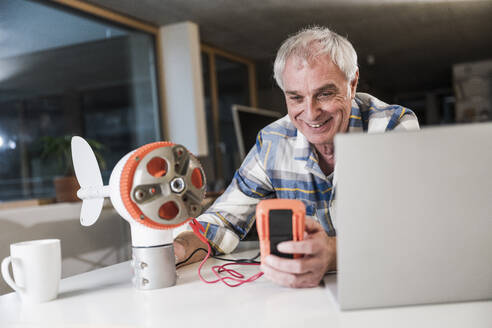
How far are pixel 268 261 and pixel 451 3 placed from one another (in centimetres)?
424

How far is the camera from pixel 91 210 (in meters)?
0.80

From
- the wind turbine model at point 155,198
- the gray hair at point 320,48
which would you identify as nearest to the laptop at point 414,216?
the wind turbine model at point 155,198

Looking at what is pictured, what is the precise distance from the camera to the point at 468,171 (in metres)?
0.52

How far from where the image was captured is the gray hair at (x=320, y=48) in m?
1.13

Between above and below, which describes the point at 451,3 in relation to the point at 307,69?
above

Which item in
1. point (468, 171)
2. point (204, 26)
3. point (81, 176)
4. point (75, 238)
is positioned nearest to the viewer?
point (468, 171)

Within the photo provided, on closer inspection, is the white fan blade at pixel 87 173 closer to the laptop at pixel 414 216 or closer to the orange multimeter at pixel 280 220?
the orange multimeter at pixel 280 220

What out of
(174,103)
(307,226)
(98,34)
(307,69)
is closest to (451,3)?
(174,103)

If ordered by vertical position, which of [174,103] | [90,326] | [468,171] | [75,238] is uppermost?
[174,103]

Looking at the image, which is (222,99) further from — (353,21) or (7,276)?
(7,276)

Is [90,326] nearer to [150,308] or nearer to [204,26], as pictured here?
[150,308]

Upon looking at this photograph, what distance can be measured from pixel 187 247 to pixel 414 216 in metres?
0.52

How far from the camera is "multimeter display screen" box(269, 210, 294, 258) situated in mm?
634

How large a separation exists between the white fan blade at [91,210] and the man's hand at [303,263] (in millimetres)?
333
